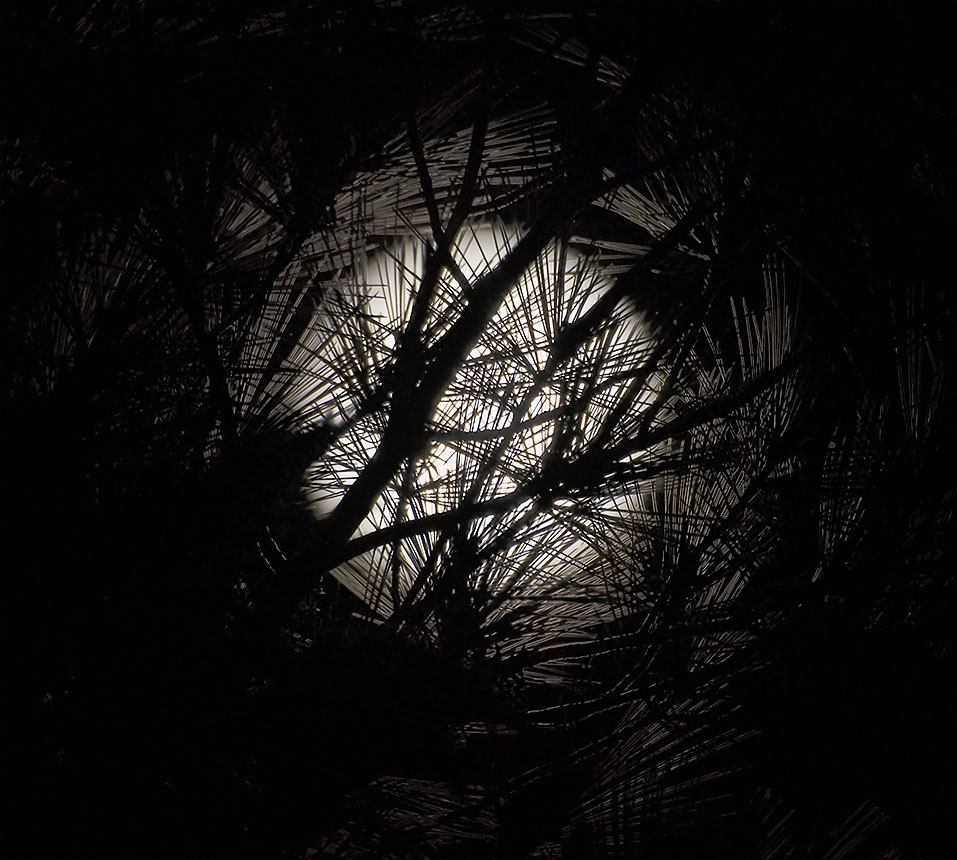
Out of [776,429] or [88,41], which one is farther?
[776,429]

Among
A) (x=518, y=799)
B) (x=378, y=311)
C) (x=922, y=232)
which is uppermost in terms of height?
(x=378, y=311)

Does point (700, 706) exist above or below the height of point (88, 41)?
below

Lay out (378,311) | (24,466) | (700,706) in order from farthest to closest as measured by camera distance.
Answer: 1. (378,311)
2. (700,706)
3. (24,466)

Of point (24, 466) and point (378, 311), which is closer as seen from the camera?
point (24, 466)

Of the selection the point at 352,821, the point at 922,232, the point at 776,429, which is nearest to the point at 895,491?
the point at 776,429

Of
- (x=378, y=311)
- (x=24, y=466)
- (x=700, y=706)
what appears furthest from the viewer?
(x=378, y=311)

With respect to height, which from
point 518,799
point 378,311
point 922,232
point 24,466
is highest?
point 378,311

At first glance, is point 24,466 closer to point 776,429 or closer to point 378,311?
point 378,311

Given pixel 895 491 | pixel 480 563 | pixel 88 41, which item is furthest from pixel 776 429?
pixel 88 41

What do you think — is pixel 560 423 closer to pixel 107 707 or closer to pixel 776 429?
pixel 776 429
